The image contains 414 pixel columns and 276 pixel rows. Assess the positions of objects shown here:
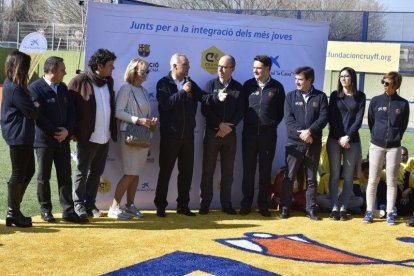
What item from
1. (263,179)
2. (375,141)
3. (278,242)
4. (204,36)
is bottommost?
(278,242)

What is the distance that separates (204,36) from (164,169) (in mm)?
1816

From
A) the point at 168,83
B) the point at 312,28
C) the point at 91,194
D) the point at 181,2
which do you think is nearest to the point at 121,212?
the point at 91,194

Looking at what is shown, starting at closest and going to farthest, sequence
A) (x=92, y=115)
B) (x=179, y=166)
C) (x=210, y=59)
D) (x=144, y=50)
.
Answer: (x=92, y=115) < (x=179, y=166) < (x=144, y=50) < (x=210, y=59)

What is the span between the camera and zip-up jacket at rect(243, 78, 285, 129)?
8.33 metres

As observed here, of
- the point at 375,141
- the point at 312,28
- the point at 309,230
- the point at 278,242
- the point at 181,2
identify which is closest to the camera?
the point at 278,242

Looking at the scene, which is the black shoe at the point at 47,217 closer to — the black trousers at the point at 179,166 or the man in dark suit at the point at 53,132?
the man in dark suit at the point at 53,132

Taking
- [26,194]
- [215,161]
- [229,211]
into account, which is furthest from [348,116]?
[26,194]

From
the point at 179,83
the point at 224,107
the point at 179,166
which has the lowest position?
the point at 179,166

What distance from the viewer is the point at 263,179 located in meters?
8.52

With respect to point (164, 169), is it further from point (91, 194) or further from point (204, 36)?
point (204, 36)

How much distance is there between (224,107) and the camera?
8219 millimetres

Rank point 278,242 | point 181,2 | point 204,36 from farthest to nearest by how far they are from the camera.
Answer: point 181,2, point 204,36, point 278,242

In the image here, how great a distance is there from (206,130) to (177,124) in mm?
610

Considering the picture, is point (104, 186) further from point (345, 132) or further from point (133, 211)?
point (345, 132)
